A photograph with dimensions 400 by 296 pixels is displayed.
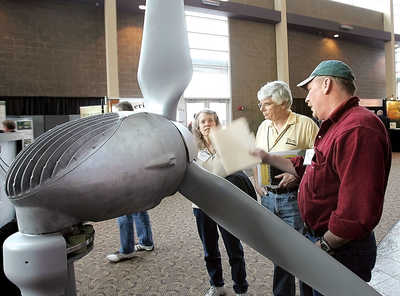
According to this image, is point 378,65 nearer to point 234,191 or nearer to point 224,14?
point 224,14

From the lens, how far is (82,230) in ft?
2.42

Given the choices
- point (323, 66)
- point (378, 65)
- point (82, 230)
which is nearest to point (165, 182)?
point (82, 230)

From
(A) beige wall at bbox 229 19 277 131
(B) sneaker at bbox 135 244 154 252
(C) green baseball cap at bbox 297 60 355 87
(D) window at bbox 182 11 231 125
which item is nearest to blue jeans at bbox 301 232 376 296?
(C) green baseball cap at bbox 297 60 355 87

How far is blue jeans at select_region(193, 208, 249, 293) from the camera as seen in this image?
95.0 inches

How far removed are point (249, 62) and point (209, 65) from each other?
169cm

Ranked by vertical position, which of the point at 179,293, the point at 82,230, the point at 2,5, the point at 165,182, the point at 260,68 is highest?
the point at 2,5

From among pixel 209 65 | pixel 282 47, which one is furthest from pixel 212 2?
pixel 282 47

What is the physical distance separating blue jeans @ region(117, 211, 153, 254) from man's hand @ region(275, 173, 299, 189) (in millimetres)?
1734

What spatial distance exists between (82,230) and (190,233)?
11.3ft

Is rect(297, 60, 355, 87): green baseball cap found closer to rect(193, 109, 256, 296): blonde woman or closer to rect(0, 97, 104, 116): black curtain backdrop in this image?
rect(193, 109, 256, 296): blonde woman

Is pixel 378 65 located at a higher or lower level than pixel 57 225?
higher

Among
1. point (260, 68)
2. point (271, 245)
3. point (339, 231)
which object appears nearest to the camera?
point (271, 245)

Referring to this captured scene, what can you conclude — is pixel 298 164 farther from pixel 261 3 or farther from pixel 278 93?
pixel 261 3

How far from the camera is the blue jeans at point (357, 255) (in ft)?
4.52
